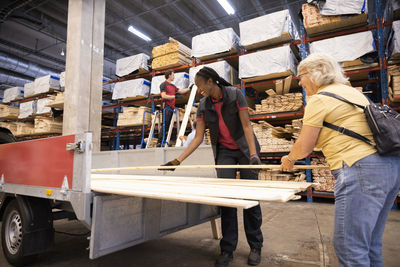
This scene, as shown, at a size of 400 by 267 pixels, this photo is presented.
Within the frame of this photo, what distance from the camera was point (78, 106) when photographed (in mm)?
6363

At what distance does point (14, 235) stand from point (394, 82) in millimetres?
6864

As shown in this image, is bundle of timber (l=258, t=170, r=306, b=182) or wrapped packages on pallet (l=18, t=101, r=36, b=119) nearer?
bundle of timber (l=258, t=170, r=306, b=182)

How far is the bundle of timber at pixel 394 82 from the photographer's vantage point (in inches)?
213

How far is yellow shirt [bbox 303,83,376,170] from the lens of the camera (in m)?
1.49

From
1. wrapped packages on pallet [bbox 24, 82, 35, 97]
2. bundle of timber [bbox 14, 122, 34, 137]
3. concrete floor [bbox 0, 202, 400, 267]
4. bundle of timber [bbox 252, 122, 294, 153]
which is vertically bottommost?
concrete floor [bbox 0, 202, 400, 267]

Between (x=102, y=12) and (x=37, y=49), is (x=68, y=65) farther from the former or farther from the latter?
(x=37, y=49)

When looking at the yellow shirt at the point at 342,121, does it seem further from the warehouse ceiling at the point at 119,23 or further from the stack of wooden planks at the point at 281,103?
the warehouse ceiling at the point at 119,23

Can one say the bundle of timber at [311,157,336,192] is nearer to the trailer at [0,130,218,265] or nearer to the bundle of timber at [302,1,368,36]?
the bundle of timber at [302,1,368,36]

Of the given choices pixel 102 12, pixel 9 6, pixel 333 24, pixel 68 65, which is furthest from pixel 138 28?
pixel 333 24

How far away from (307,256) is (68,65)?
21.3 ft

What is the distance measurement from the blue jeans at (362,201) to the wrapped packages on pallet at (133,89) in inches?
325

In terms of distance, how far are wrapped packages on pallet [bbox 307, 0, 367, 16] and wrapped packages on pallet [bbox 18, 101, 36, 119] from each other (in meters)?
11.8

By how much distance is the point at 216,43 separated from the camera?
7617 mm

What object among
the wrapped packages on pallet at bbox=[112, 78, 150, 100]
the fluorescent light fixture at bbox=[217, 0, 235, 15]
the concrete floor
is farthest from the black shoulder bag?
the fluorescent light fixture at bbox=[217, 0, 235, 15]
